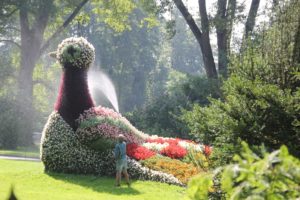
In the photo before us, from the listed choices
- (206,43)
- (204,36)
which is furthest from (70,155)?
(204,36)

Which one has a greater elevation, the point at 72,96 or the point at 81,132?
A: the point at 72,96

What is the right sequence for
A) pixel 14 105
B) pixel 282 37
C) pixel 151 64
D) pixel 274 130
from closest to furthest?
1. pixel 274 130
2. pixel 282 37
3. pixel 14 105
4. pixel 151 64

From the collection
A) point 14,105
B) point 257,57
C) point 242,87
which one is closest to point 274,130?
point 242,87

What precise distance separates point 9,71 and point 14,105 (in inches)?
568

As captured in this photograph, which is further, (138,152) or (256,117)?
(138,152)

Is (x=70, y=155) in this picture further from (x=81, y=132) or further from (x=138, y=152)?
(x=138, y=152)

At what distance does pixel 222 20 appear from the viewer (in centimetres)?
2502

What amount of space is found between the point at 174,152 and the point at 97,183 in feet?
11.6

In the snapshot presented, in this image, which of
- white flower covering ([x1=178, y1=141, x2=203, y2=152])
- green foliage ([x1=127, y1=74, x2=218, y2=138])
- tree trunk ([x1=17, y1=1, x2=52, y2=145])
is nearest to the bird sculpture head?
white flower covering ([x1=178, y1=141, x2=203, y2=152])

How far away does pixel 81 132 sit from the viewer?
17.0 meters

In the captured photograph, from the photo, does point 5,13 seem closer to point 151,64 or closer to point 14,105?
point 14,105

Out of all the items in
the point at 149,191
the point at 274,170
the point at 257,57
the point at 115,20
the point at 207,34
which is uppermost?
the point at 115,20

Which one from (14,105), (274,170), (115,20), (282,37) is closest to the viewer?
(274,170)

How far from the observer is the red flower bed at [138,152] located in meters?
16.9
